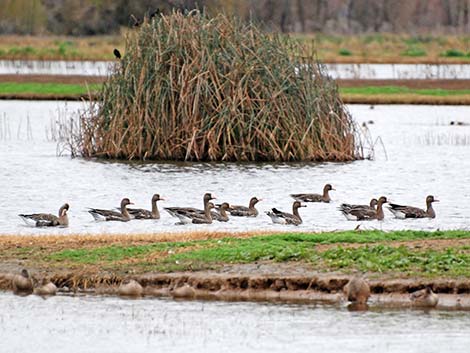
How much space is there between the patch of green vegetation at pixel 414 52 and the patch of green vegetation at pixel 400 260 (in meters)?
54.7

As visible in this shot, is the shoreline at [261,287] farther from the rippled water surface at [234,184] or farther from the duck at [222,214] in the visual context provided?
the duck at [222,214]

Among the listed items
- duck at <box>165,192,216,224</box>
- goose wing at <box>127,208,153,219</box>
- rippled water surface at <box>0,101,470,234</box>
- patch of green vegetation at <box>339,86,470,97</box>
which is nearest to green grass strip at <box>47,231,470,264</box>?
rippled water surface at <box>0,101,470,234</box>

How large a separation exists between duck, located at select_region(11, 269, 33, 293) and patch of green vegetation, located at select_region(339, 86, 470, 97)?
1558 inches

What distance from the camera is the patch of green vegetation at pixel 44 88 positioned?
175 ft

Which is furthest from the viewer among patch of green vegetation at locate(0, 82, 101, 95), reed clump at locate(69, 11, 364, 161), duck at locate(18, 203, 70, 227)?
patch of green vegetation at locate(0, 82, 101, 95)

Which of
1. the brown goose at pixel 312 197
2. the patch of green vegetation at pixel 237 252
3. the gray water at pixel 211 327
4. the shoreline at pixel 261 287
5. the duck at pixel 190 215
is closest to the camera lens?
the gray water at pixel 211 327

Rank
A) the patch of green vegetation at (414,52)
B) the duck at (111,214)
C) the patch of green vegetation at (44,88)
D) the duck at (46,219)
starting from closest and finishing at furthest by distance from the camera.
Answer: the duck at (46,219)
the duck at (111,214)
the patch of green vegetation at (44,88)
the patch of green vegetation at (414,52)

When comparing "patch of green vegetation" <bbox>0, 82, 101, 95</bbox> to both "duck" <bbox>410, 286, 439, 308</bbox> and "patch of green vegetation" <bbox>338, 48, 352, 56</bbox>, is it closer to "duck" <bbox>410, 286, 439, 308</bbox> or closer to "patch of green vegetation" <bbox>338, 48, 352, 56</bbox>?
"patch of green vegetation" <bbox>338, 48, 352, 56</bbox>

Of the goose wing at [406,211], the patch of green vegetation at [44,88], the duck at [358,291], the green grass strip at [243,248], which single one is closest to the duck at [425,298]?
the duck at [358,291]

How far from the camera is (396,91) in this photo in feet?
182

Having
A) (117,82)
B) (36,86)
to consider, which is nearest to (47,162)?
(117,82)

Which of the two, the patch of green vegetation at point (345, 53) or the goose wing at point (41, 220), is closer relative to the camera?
the goose wing at point (41, 220)

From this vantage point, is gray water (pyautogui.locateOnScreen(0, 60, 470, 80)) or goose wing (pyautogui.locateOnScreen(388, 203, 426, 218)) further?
gray water (pyautogui.locateOnScreen(0, 60, 470, 80))

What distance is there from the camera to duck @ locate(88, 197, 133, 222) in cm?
2236
